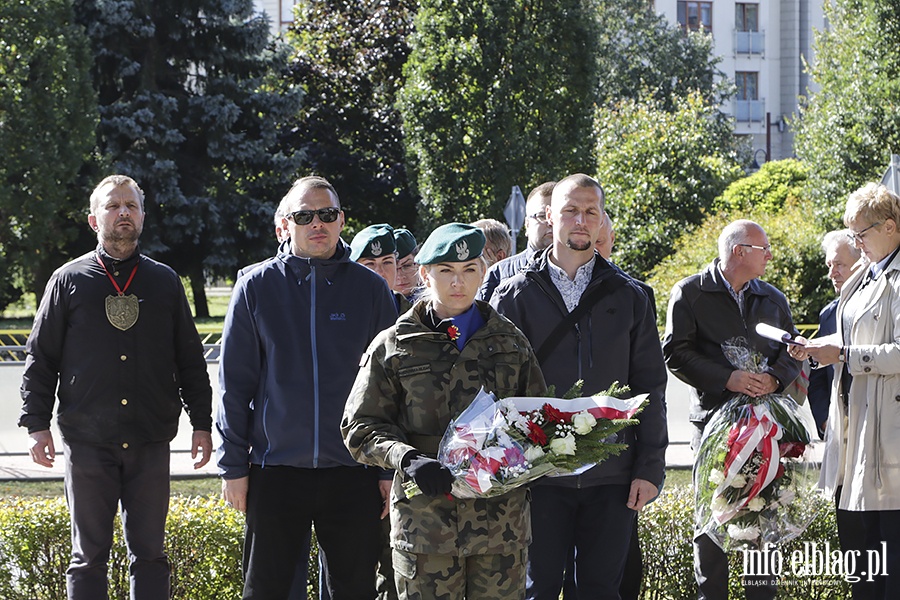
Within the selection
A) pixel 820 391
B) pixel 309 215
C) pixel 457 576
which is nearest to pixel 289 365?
pixel 309 215

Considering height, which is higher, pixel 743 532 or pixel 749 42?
pixel 749 42

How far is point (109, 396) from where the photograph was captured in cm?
521

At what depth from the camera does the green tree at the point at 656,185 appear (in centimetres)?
2491

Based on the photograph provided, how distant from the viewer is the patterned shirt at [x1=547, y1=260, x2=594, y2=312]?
5.01m

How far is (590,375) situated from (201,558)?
8.05ft

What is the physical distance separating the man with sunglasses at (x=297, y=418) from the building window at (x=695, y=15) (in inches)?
2144

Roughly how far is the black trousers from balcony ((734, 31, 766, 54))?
185ft

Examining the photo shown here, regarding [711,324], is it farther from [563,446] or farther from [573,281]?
[563,446]

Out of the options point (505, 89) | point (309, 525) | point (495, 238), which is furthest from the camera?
point (505, 89)

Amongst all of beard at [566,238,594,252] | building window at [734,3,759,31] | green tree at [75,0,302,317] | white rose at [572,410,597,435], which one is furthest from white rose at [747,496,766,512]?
building window at [734,3,759,31]

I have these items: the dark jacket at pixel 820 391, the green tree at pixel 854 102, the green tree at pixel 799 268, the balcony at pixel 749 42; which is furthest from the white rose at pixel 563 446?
the balcony at pixel 749 42

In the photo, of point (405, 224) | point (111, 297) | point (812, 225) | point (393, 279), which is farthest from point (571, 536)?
point (405, 224)

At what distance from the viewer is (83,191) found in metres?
28.5

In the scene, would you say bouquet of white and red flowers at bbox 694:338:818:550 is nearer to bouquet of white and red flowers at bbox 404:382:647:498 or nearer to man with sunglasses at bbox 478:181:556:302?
man with sunglasses at bbox 478:181:556:302
